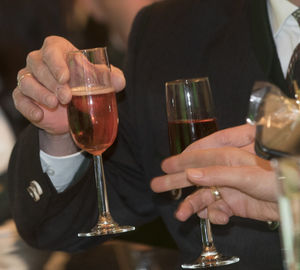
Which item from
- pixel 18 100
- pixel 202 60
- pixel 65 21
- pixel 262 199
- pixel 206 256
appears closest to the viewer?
pixel 262 199

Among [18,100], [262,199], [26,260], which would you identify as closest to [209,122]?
[262,199]

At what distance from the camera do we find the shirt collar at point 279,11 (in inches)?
72.3

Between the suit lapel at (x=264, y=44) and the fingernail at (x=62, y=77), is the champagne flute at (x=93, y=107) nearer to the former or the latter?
the fingernail at (x=62, y=77)

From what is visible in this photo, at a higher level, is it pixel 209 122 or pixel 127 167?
pixel 209 122

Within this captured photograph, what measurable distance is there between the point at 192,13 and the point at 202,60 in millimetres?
200

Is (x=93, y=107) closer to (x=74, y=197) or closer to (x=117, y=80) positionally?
→ (x=117, y=80)

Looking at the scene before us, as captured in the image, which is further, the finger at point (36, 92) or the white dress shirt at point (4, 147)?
the white dress shirt at point (4, 147)

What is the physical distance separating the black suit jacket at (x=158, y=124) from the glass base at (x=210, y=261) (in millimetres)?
353

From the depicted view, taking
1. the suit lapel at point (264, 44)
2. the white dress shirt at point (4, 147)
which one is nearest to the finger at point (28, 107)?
the suit lapel at point (264, 44)

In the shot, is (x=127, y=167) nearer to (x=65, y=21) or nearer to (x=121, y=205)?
(x=121, y=205)

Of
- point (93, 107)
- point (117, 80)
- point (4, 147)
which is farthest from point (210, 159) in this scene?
point (4, 147)

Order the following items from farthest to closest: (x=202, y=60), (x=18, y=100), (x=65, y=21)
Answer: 1. (x=65, y=21)
2. (x=202, y=60)
3. (x=18, y=100)

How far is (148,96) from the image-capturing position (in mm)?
2068

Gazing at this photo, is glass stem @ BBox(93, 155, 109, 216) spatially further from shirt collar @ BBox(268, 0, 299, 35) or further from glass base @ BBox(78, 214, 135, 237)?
shirt collar @ BBox(268, 0, 299, 35)
